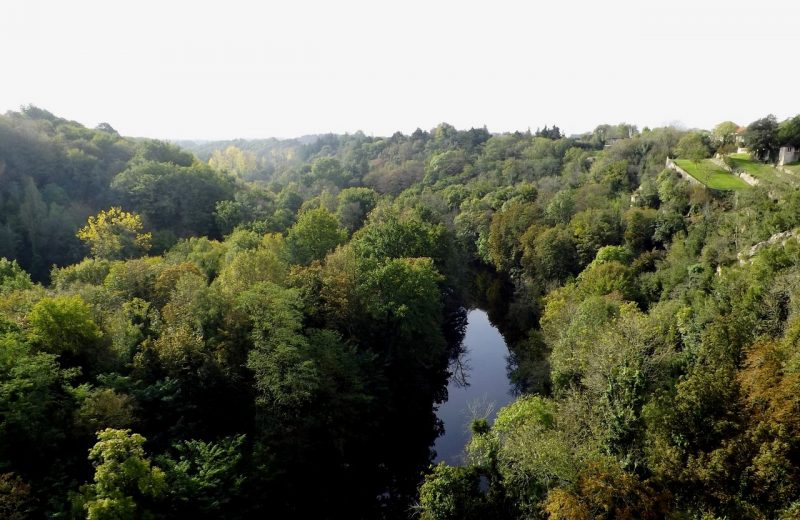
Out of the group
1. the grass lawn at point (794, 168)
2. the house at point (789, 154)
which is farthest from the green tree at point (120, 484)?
the house at point (789, 154)

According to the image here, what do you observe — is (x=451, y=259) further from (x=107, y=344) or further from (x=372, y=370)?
(x=107, y=344)

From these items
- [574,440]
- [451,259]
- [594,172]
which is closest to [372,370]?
[574,440]

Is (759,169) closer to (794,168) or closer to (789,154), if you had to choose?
(789,154)

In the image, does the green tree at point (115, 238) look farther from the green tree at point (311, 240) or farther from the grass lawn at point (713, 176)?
the grass lawn at point (713, 176)

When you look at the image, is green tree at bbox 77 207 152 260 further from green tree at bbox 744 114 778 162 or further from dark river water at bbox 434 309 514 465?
green tree at bbox 744 114 778 162

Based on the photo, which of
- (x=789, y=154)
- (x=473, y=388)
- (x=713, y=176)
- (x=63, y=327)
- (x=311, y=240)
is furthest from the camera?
(x=713, y=176)

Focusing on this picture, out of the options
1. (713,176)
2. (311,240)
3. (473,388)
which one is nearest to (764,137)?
(713,176)

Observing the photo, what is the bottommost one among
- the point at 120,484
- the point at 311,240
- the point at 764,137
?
the point at 120,484
